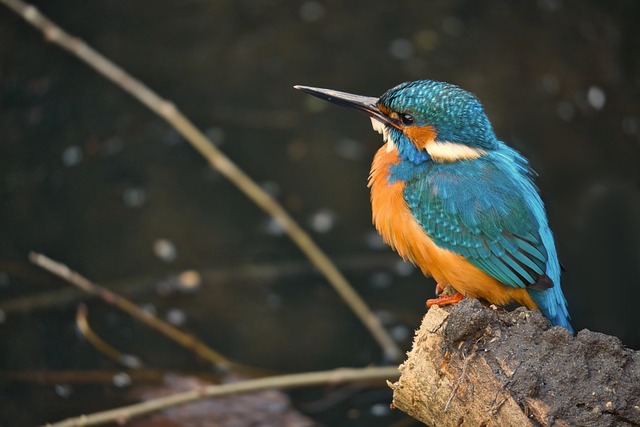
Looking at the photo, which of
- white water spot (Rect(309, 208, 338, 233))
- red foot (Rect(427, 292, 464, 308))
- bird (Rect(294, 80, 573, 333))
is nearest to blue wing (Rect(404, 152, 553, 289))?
bird (Rect(294, 80, 573, 333))

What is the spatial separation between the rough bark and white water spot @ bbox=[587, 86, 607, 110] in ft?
13.6

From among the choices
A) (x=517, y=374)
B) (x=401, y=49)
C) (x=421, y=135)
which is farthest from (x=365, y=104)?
(x=401, y=49)

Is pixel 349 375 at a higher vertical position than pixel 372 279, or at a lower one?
lower

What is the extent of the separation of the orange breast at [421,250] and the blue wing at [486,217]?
0.03 meters

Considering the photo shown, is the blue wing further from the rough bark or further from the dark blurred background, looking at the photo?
the dark blurred background

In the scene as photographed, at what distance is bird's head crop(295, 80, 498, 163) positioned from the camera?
3043 mm

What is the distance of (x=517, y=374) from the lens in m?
2.38

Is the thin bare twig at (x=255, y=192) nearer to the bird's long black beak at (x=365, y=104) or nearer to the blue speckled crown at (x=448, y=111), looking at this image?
the bird's long black beak at (x=365, y=104)

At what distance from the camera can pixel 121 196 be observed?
5984mm

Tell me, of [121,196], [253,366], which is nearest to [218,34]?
[121,196]

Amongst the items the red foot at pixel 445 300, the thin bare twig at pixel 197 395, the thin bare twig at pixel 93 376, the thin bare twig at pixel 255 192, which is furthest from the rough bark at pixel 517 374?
the thin bare twig at pixel 93 376

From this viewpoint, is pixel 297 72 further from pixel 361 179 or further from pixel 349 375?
pixel 349 375

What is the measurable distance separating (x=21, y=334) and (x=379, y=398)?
6.68ft

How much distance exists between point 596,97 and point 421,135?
365 cm
